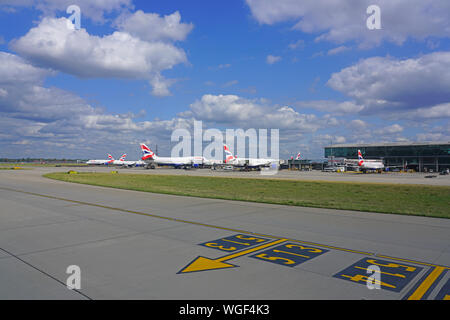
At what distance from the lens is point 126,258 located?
326 inches

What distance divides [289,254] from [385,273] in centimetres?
238

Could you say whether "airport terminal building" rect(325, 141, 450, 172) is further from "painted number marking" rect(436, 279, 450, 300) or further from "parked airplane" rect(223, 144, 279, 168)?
"painted number marking" rect(436, 279, 450, 300)

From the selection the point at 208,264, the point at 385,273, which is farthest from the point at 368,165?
the point at 208,264

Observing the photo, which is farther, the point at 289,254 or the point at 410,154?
the point at 410,154

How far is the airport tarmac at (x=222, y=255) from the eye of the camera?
6211 millimetres

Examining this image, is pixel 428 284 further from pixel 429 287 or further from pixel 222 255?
pixel 222 255

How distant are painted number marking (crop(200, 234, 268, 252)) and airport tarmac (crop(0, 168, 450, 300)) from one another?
31 millimetres

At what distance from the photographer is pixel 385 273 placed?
23.5 ft

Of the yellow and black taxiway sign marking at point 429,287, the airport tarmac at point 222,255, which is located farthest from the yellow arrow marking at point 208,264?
the yellow and black taxiway sign marking at point 429,287

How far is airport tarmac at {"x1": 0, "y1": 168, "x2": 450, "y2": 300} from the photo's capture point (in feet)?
20.4

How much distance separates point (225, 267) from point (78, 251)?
435 centimetres

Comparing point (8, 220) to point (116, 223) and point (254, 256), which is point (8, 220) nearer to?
point (116, 223)

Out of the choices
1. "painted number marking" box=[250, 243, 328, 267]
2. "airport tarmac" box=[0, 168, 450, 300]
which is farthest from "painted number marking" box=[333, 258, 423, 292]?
"painted number marking" box=[250, 243, 328, 267]
